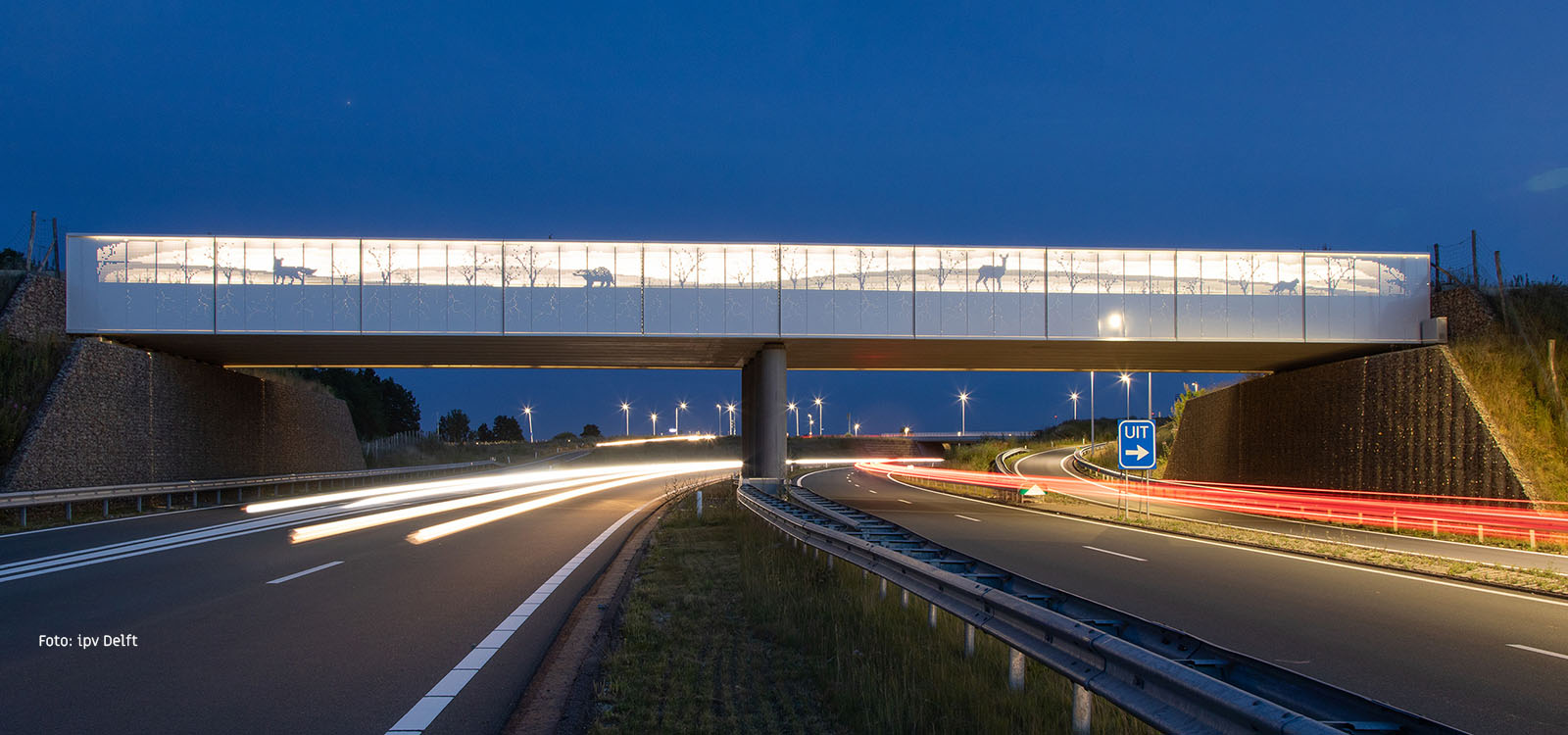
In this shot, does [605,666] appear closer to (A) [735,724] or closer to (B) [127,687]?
(A) [735,724]

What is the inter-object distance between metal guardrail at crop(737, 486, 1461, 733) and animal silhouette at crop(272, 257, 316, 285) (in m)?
28.1

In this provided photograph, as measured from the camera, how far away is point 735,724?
6.12m

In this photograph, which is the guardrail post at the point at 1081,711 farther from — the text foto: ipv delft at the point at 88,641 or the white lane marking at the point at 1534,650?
the text foto: ipv delft at the point at 88,641

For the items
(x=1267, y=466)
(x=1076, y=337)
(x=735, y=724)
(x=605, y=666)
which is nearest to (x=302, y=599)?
(x=605, y=666)

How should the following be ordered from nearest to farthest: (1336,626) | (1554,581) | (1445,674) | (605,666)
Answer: (605,666) < (1445,674) < (1336,626) < (1554,581)

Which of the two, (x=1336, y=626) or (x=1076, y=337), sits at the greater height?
(x=1076, y=337)

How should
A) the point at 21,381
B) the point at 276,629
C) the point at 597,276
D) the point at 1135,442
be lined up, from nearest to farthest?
1. the point at 276,629
2. the point at 1135,442
3. the point at 21,381
4. the point at 597,276

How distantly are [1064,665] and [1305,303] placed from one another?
1251 inches

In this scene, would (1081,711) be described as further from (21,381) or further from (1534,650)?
(21,381)

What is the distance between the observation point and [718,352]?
1533 inches

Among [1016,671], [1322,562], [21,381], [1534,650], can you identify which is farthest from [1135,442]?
[21,381]

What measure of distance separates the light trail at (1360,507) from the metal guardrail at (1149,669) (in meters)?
18.2

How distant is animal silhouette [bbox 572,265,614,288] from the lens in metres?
32.4

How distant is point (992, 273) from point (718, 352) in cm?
1173
